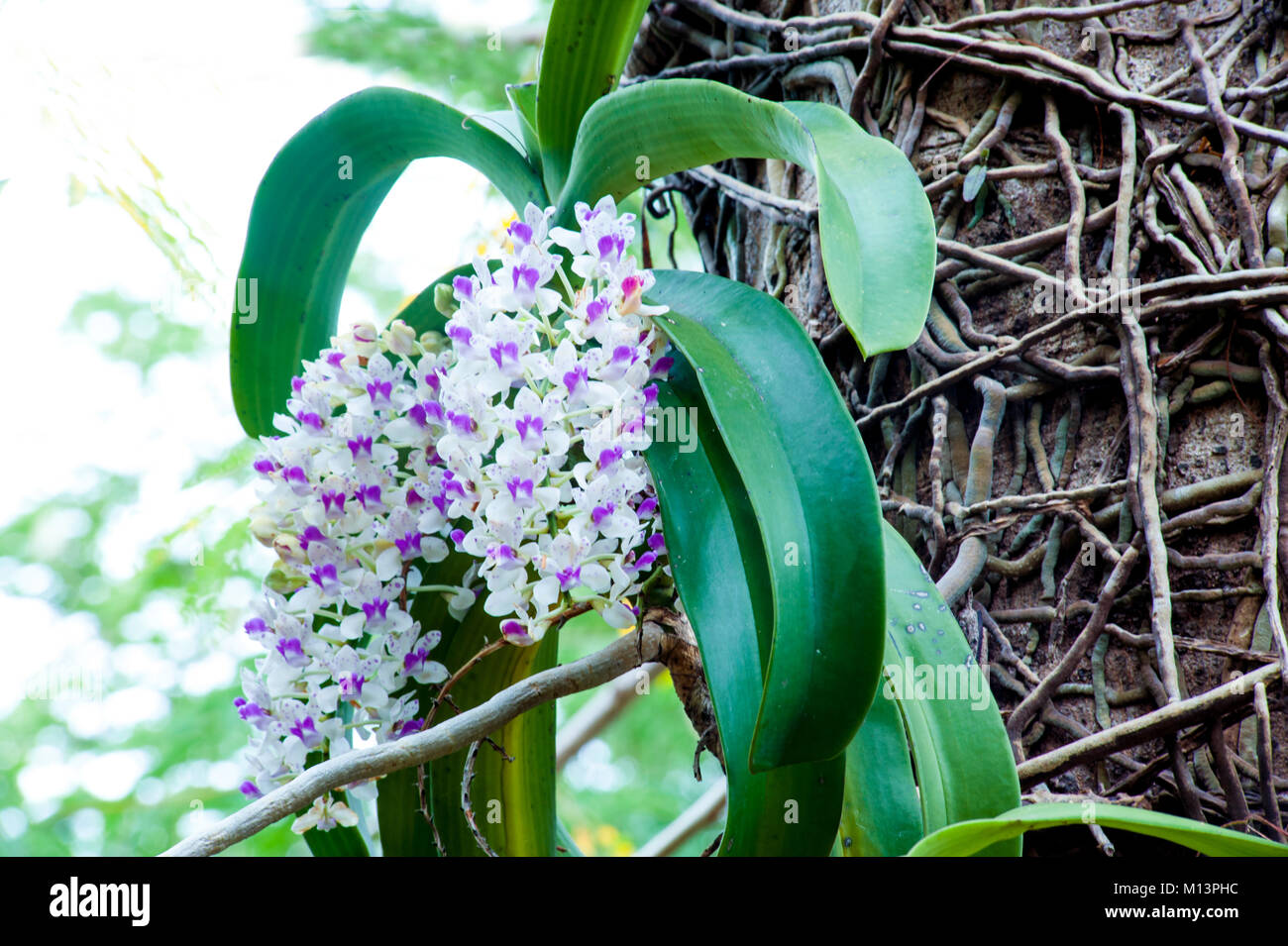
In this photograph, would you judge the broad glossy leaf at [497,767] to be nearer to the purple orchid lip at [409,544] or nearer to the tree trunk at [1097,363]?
the purple orchid lip at [409,544]

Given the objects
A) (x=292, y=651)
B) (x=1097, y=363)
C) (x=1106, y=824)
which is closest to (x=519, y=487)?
(x=292, y=651)

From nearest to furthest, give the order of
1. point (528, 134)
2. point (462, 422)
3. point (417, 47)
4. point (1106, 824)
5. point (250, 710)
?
point (1106, 824) < point (462, 422) < point (250, 710) < point (528, 134) < point (417, 47)

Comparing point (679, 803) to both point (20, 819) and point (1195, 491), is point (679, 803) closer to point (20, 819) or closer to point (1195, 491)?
point (20, 819)

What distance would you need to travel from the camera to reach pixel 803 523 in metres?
0.49

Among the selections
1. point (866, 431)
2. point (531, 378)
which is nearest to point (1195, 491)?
point (866, 431)

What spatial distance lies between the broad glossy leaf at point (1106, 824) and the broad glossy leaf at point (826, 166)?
25cm

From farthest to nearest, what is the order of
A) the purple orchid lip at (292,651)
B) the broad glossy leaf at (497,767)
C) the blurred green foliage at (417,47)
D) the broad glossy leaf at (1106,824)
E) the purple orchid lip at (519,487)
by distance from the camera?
the blurred green foliage at (417,47) → the broad glossy leaf at (497,767) → the purple orchid lip at (292,651) → the purple orchid lip at (519,487) → the broad glossy leaf at (1106,824)

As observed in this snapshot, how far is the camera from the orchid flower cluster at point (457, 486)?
54 centimetres

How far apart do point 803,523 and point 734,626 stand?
3.4 inches

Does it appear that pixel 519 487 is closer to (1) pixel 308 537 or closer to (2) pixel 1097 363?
(1) pixel 308 537

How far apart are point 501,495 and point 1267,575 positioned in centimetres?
55

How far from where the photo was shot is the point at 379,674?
2.16 feet

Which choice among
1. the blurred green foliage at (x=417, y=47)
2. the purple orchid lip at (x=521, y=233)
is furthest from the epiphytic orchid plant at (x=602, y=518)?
the blurred green foliage at (x=417, y=47)

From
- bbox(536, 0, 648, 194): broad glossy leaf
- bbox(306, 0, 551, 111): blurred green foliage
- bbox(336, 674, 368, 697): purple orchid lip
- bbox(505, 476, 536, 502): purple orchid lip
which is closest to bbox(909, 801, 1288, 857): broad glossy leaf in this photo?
bbox(505, 476, 536, 502): purple orchid lip
